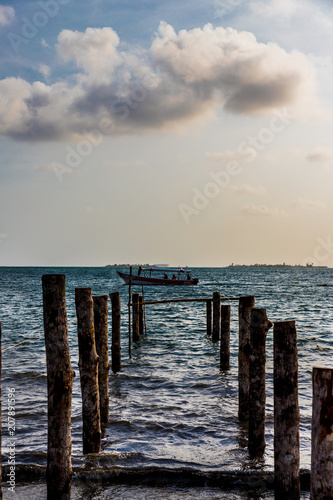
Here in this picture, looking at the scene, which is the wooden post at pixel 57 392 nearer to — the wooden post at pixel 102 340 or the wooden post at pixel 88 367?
the wooden post at pixel 88 367

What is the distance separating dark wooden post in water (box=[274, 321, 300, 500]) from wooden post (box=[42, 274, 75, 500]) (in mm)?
2530

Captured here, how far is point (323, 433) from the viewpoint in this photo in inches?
167

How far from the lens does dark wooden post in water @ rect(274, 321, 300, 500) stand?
5.36 meters

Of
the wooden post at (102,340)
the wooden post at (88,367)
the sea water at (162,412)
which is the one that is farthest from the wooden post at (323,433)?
the wooden post at (102,340)

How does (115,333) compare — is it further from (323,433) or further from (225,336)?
(323,433)

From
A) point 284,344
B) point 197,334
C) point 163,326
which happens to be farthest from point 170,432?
point 163,326

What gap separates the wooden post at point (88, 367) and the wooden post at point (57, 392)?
1237mm

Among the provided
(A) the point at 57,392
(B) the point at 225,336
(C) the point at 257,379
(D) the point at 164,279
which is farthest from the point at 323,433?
(D) the point at 164,279

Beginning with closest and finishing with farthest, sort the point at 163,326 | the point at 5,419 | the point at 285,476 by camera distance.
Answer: the point at 285,476 → the point at 5,419 → the point at 163,326

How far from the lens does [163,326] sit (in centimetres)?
2530

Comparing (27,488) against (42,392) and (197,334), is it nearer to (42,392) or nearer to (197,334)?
(42,392)

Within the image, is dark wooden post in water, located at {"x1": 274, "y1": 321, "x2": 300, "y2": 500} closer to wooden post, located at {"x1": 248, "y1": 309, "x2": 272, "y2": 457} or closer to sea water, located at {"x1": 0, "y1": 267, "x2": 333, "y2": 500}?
sea water, located at {"x1": 0, "y1": 267, "x2": 333, "y2": 500}

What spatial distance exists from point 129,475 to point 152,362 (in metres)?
8.95

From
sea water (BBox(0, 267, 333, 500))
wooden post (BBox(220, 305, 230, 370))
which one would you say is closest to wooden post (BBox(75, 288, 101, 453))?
sea water (BBox(0, 267, 333, 500))
